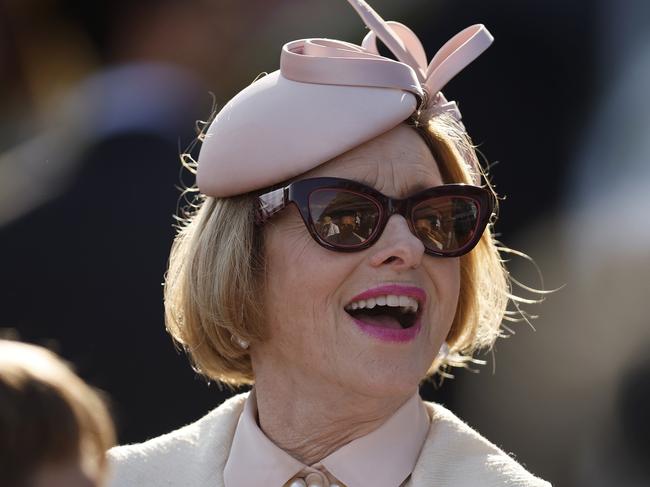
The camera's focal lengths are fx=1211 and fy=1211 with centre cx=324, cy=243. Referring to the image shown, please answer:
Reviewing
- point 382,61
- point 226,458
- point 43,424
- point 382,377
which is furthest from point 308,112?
point 43,424

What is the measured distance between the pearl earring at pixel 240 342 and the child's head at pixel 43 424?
1233mm

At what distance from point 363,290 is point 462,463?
0.50m

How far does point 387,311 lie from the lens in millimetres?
2953

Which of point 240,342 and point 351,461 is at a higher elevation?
point 240,342

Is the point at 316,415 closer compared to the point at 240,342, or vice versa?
the point at 316,415

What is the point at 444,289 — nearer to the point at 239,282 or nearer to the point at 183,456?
the point at 239,282

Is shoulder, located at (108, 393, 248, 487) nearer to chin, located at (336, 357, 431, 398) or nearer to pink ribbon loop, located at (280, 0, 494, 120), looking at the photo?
chin, located at (336, 357, 431, 398)

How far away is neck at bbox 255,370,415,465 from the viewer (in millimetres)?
2943

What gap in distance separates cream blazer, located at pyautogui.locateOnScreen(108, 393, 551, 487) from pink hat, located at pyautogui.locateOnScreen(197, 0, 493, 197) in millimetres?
656

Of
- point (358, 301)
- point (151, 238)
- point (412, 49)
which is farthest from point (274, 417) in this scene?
point (151, 238)

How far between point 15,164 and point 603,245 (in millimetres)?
2594

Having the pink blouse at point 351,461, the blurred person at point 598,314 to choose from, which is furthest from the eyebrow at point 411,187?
the blurred person at point 598,314

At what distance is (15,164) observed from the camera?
5246 millimetres

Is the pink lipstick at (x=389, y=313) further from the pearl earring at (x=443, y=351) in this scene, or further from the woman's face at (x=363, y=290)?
the pearl earring at (x=443, y=351)
